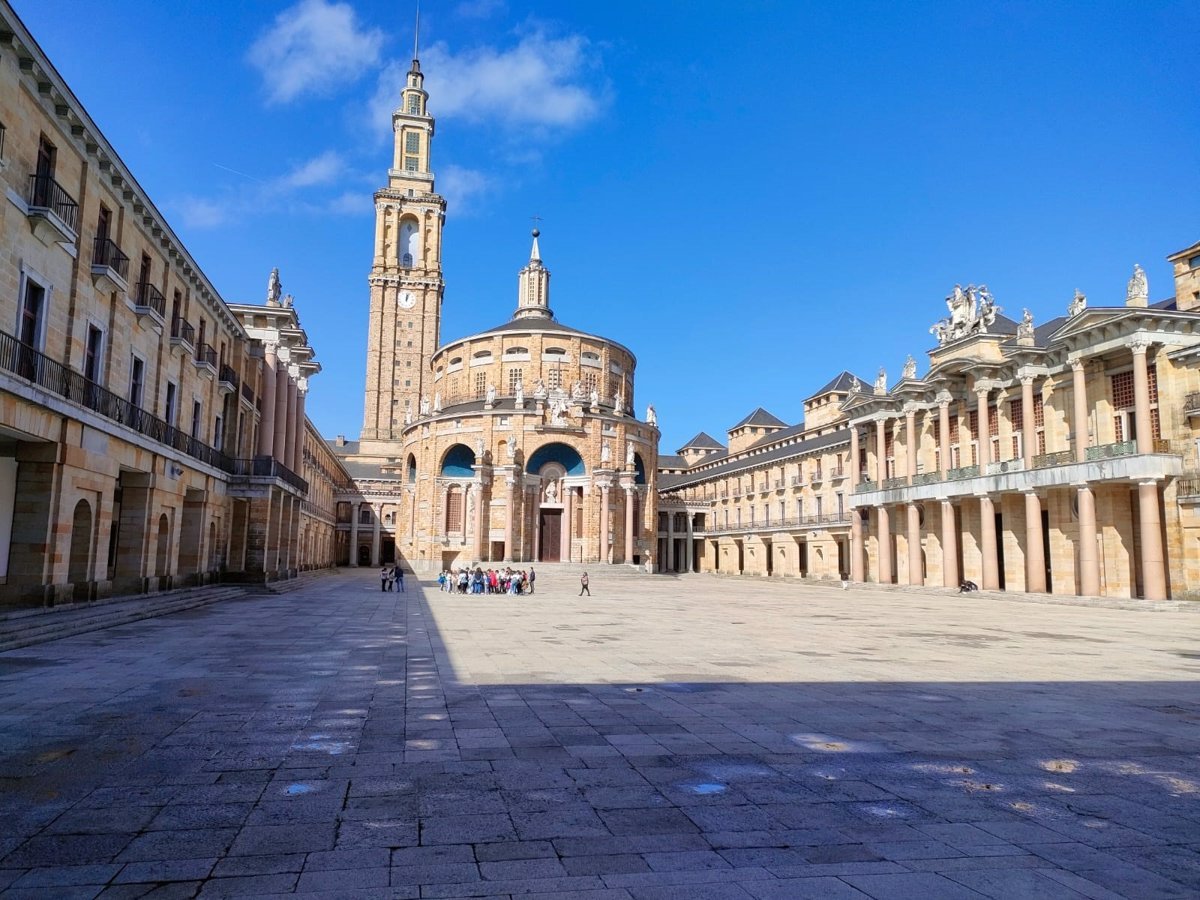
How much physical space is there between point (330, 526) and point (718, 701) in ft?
222

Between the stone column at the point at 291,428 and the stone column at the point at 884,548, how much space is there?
34.6 meters

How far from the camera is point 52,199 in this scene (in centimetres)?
1697

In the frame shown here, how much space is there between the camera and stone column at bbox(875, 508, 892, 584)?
1944 inches

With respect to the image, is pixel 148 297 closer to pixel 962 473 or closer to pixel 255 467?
pixel 255 467

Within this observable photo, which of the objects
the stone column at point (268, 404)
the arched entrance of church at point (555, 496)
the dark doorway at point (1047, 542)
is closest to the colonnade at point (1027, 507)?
the dark doorway at point (1047, 542)

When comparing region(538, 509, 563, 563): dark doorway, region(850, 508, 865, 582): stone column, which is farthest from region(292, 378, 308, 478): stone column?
region(850, 508, 865, 582): stone column

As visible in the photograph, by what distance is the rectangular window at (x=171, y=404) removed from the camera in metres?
25.7

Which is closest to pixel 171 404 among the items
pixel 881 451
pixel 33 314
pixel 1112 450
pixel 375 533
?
pixel 33 314

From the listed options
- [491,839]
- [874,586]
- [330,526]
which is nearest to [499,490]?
[330,526]

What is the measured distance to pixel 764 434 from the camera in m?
88.8

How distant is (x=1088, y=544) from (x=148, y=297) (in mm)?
36580

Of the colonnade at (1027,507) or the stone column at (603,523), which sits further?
the stone column at (603,523)

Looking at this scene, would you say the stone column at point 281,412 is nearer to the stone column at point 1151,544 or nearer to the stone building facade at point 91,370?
the stone building facade at point 91,370

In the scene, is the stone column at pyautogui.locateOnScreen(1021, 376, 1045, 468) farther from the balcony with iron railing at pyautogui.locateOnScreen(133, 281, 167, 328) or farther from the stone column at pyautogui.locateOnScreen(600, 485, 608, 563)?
the balcony with iron railing at pyautogui.locateOnScreen(133, 281, 167, 328)
